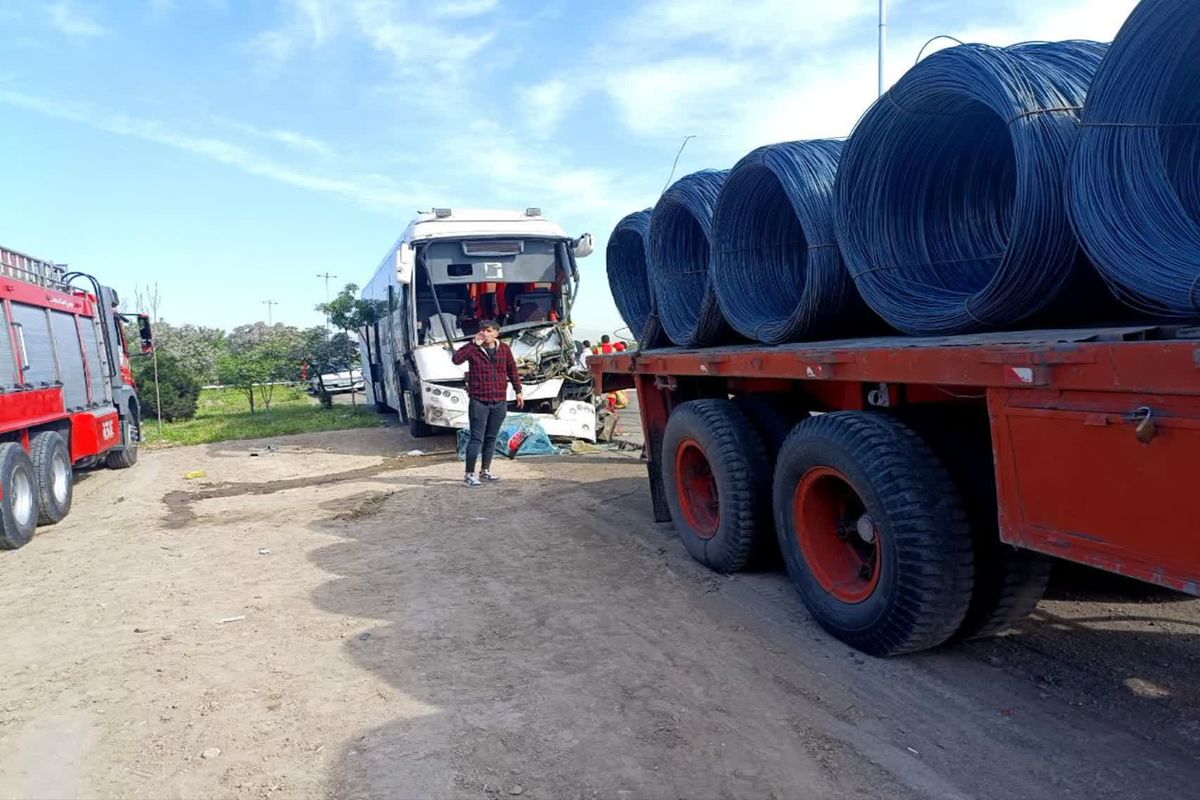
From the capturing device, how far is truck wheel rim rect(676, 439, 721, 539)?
17.2ft

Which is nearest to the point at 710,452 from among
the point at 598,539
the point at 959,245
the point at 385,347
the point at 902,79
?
the point at 598,539

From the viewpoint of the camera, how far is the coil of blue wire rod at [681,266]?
514 centimetres

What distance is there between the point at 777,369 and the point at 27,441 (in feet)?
22.9

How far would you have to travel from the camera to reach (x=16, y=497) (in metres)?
6.60

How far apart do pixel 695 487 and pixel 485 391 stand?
11.3 feet

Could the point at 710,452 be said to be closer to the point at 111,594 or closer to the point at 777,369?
the point at 777,369

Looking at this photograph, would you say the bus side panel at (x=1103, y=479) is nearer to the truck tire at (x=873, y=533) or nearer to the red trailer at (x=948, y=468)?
the red trailer at (x=948, y=468)

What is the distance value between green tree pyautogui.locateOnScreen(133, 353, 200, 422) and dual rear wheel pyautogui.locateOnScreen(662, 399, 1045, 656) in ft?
59.0

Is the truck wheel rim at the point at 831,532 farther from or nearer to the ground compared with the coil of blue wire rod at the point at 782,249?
nearer to the ground

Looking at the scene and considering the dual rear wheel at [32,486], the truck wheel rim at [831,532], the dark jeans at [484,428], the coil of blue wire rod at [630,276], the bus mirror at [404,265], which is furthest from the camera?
the bus mirror at [404,265]

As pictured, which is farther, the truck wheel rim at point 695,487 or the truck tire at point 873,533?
the truck wheel rim at point 695,487

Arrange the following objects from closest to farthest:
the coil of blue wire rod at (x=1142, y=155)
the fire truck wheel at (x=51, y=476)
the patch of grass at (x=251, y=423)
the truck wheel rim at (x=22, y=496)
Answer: the coil of blue wire rod at (x=1142, y=155), the truck wheel rim at (x=22, y=496), the fire truck wheel at (x=51, y=476), the patch of grass at (x=251, y=423)

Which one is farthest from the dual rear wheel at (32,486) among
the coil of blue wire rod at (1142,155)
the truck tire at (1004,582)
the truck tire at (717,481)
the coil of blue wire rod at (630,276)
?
the coil of blue wire rod at (1142,155)

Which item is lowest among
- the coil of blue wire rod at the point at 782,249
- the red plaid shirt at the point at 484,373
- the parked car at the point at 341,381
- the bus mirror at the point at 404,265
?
the parked car at the point at 341,381
